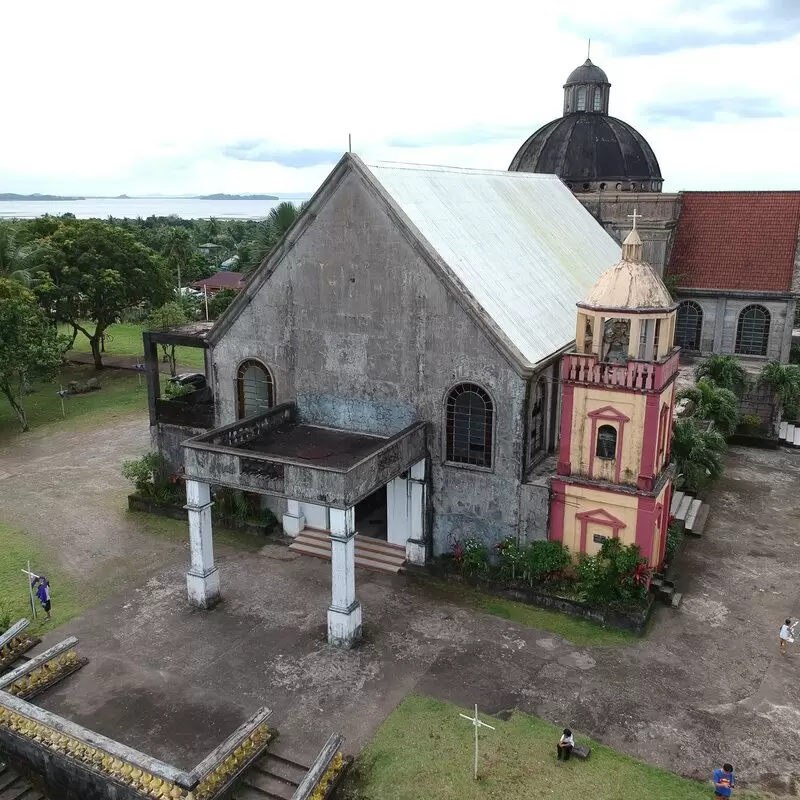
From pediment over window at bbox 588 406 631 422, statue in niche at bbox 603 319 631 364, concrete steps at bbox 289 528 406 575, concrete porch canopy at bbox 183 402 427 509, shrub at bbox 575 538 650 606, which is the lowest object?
concrete steps at bbox 289 528 406 575

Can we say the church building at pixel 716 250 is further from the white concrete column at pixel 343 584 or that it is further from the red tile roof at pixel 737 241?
the white concrete column at pixel 343 584

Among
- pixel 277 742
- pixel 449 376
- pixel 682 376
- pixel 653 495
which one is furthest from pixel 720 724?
pixel 682 376

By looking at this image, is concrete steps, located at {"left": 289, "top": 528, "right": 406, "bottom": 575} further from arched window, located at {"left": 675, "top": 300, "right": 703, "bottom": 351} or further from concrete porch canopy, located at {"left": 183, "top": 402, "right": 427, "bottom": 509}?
arched window, located at {"left": 675, "top": 300, "right": 703, "bottom": 351}

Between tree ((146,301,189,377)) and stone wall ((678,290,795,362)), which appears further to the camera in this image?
tree ((146,301,189,377))

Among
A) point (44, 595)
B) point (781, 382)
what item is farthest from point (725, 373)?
point (44, 595)

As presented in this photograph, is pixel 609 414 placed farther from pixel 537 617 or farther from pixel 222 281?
pixel 222 281

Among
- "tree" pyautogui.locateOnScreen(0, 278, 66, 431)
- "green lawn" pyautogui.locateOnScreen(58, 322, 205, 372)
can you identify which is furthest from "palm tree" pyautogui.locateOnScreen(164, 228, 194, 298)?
"tree" pyautogui.locateOnScreen(0, 278, 66, 431)
